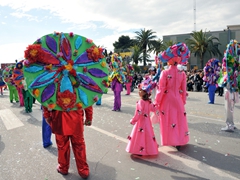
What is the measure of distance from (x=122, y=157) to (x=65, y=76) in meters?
2.05

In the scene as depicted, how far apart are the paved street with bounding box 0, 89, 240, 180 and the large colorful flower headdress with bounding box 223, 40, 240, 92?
1295 millimetres

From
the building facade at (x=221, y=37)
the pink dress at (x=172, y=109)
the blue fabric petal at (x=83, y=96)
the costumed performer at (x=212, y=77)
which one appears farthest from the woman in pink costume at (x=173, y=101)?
the building facade at (x=221, y=37)

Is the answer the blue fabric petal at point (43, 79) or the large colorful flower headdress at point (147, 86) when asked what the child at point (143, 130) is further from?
the blue fabric petal at point (43, 79)

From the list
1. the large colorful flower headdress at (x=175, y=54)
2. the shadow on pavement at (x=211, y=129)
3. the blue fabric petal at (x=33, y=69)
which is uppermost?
the large colorful flower headdress at (x=175, y=54)

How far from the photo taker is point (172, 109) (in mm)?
4398

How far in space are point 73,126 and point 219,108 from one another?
751 centimetres

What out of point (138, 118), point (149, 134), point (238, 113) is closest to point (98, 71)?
point (138, 118)

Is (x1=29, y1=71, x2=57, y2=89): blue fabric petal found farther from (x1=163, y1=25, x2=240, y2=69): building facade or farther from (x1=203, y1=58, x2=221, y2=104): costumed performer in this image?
(x1=163, y1=25, x2=240, y2=69): building facade

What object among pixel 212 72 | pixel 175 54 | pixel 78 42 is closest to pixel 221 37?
pixel 212 72

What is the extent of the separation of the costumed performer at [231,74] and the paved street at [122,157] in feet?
2.31

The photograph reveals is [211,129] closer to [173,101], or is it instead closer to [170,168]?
[173,101]

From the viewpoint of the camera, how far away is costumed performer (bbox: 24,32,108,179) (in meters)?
2.93

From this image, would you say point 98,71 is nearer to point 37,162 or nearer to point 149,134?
point 149,134

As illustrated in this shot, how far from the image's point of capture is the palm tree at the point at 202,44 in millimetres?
32250
